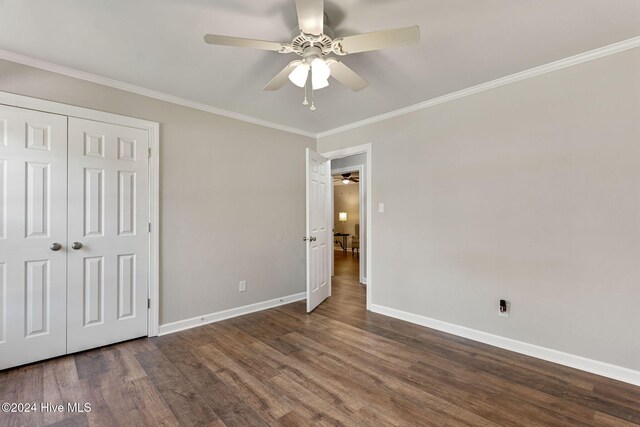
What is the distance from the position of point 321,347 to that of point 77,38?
3159 mm

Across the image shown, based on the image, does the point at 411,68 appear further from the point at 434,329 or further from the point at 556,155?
the point at 434,329

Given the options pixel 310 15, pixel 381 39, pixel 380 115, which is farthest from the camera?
pixel 380 115

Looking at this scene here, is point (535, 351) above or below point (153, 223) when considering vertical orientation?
below

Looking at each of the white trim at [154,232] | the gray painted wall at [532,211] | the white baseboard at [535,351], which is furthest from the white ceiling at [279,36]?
the white baseboard at [535,351]

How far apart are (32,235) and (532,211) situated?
14.1 ft

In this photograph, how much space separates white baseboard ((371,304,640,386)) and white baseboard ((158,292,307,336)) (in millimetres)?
1572

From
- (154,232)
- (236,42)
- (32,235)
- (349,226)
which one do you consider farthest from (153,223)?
(349,226)

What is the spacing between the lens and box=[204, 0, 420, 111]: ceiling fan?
5.03 ft

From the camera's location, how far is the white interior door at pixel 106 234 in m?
2.59

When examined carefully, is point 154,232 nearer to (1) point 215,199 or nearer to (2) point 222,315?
(1) point 215,199

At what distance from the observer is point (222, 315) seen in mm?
3479

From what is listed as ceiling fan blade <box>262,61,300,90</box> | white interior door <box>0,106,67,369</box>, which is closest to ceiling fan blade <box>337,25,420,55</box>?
ceiling fan blade <box>262,61,300,90</box>

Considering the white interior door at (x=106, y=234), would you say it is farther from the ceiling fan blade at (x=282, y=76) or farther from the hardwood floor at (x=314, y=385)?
the ceiling fan blade at (x=282, y=76)

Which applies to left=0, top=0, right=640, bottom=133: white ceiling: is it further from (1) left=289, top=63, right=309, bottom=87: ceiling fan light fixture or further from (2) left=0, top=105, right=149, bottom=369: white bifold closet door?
(2) left=0, top=105, right=149, bottom=369: white bifold closet door
